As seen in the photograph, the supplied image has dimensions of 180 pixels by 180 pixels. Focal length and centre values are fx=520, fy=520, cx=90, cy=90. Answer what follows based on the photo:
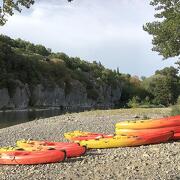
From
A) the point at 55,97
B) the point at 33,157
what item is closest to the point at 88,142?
A: the point at 33,157

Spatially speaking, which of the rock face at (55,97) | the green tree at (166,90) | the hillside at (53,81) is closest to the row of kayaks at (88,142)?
the rock face at (55,97)

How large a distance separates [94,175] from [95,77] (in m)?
137

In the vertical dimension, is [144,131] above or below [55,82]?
below

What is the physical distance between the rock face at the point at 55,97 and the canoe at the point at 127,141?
7416cm

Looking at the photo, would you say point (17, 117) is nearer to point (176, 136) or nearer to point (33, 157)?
point (176, 136)

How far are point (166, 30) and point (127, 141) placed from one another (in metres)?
16.9

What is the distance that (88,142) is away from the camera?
72.8 feet

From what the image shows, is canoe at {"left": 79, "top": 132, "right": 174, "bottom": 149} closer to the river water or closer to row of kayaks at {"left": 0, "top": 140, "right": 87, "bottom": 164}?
row of kayaks at {"left": 0, "top": 140, "right": 87, "bottom": 164}

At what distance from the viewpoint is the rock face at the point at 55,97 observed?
338ft

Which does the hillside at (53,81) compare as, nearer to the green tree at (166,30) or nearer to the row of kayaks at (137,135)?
the green tree at (166,30)

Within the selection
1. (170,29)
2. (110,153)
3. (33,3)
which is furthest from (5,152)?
(170,29)

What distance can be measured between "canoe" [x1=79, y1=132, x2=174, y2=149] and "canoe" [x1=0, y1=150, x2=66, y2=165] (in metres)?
3.39

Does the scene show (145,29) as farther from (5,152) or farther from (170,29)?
(5,152)

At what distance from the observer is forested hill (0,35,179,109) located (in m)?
109
